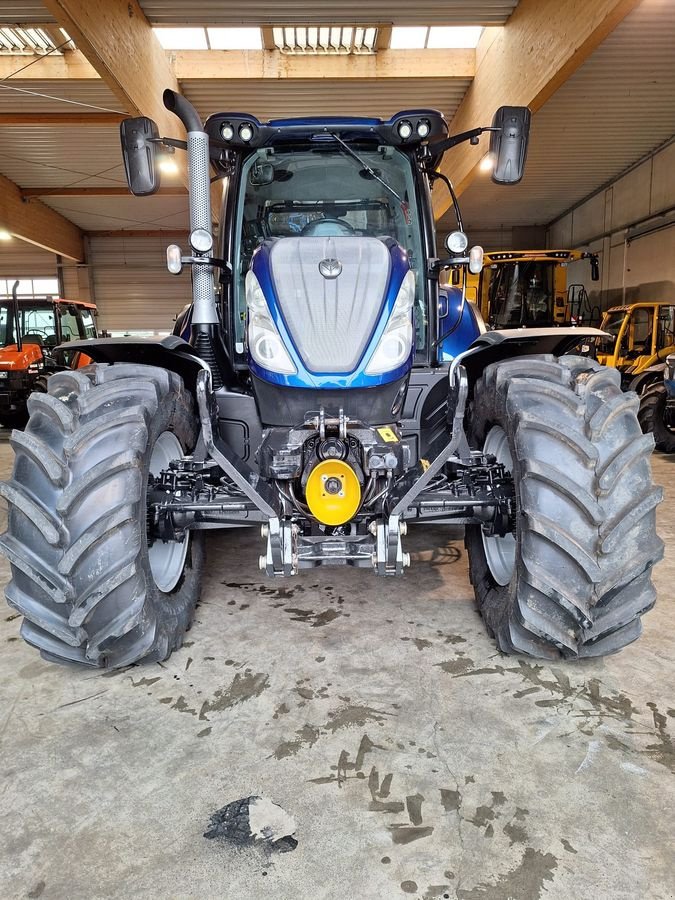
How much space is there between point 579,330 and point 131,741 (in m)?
2.30

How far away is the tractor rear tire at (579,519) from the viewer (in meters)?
2.08

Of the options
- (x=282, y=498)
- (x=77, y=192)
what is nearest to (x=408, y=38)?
(x=282, y=498)

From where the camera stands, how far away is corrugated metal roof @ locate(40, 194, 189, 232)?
1673cm

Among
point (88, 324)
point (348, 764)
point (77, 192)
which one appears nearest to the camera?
point (348, 764)

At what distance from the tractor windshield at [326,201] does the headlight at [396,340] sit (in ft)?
2.29

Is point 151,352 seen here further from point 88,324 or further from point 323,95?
point 88,324

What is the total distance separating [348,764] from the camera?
6.26 ft

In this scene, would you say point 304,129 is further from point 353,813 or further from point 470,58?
point 470,58

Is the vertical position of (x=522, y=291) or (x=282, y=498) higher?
(x=522, y=291)

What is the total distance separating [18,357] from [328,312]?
8.62m

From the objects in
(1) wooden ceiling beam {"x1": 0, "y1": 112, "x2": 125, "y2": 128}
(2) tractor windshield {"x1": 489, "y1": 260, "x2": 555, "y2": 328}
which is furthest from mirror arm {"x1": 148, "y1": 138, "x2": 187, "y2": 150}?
(2) tractor windshield {"x1": 489, "y1": 260, "x2": 555, "y2": 328}

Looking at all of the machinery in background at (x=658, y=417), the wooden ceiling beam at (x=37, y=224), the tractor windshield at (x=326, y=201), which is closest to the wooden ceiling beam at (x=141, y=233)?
the wooden ceiling beam at (x=37, y=224)

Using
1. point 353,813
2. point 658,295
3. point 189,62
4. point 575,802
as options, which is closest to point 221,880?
point 353,813

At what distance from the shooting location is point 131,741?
6.67ft
